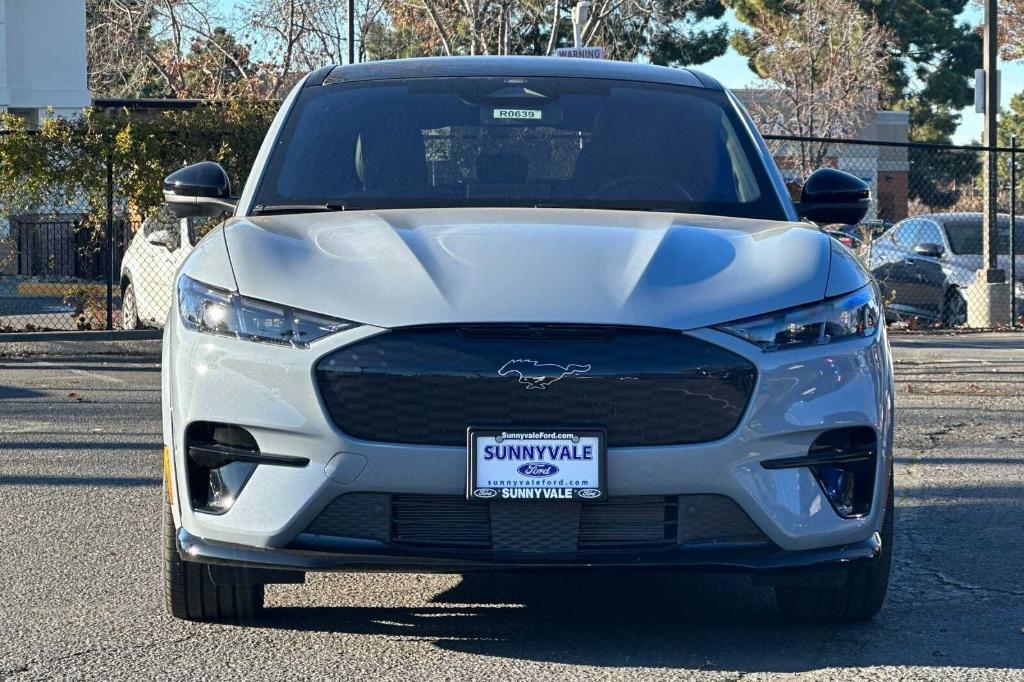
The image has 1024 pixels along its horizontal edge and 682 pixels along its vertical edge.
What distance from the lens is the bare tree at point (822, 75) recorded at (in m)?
42.5

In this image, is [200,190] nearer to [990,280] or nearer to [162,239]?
[162,239]

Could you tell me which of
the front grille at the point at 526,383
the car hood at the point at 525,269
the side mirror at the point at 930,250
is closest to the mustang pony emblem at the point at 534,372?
the front grille at the point at 526,383

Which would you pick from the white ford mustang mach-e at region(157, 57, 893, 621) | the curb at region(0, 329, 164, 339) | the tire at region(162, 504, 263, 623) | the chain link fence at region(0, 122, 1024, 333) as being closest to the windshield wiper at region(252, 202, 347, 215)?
the white ford mustang mach-e at region(157, 57, 893, 621)

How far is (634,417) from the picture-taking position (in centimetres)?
386

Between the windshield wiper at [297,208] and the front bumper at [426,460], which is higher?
the windshield wiper at [297,208]

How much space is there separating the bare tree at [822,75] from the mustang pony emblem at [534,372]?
38365 mm

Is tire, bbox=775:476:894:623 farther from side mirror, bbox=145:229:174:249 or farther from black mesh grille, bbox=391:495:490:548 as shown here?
side mirror, bbox=145:229:174:249

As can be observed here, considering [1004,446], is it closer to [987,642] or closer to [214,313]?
[987,642]

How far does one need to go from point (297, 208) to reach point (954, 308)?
14.3m

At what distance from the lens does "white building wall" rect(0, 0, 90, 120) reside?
3291 centimetres

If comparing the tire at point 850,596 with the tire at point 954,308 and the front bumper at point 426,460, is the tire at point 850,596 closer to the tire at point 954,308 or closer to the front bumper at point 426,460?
the front bumper at point 426,460

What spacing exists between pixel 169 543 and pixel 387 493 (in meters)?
0.79

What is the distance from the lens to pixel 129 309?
14.1 meters

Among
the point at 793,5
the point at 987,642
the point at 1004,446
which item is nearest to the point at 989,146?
the point at 1004,446
